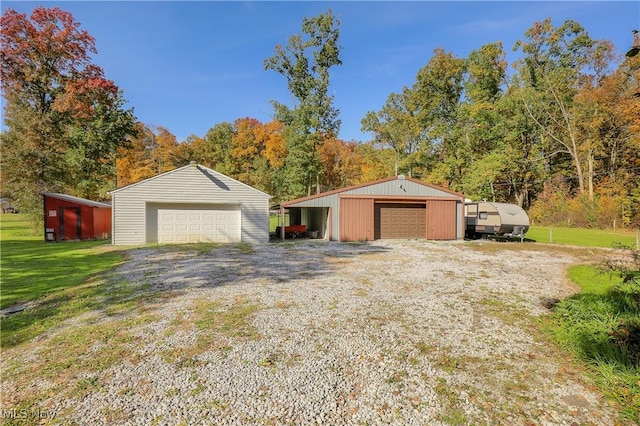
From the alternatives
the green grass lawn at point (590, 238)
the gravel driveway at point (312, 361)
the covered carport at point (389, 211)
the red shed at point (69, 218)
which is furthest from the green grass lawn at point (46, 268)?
the green grass lawn at point (590, 238)

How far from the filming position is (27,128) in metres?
19.8

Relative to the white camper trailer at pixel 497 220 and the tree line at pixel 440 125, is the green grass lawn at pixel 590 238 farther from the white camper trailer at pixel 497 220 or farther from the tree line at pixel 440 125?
the tree line at pixel 440 125

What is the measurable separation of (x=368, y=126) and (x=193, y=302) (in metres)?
30.2

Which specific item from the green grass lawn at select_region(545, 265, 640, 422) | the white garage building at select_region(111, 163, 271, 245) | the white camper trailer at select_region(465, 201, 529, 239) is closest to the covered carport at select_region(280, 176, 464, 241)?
the white camper trailer at select_region(465, 201, 529, 239)

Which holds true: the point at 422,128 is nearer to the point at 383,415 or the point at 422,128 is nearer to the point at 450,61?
the point at 450,61

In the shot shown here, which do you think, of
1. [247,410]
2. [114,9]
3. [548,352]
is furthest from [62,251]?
[548,352]

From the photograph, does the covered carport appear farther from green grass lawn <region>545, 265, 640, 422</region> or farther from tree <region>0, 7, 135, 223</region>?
→ tree <region>0, 7, 135, 223</region>

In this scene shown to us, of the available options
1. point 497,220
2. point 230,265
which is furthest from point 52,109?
point 497,220

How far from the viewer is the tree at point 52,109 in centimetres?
1964

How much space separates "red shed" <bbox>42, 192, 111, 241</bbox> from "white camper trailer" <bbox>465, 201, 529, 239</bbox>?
70.7 feet

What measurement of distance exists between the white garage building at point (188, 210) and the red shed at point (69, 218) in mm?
3190

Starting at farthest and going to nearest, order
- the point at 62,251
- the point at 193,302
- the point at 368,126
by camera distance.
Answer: the point at 368,126, the point at 62,251, the point at 193,302

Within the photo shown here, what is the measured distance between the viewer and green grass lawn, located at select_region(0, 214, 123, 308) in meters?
6.80

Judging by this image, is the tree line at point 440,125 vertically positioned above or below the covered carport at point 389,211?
above
